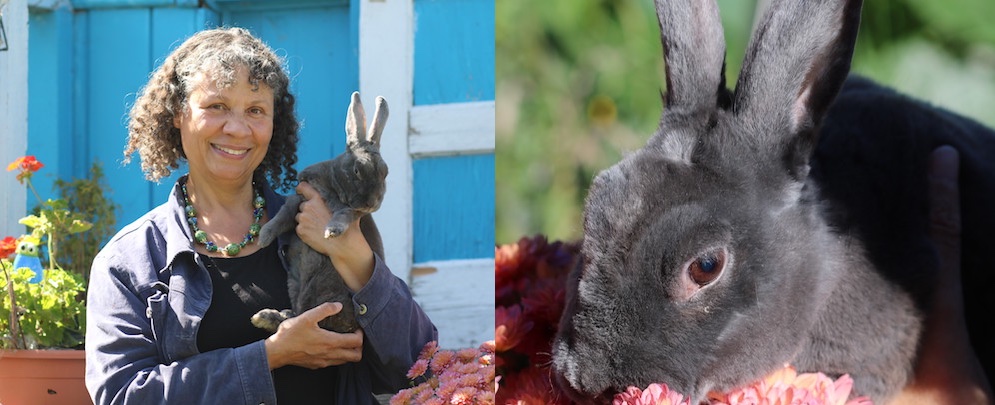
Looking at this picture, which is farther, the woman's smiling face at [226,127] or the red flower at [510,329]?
the woman's smiling face at [226,127]

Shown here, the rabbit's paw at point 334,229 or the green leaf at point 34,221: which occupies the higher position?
the rabbit's paw at point 334,229

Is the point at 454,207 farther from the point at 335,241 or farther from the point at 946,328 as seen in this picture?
the point at 946,328

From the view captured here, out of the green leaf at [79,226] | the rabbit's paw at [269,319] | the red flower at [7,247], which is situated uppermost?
the green leaf at [79,226]

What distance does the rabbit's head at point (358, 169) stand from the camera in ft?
6.79

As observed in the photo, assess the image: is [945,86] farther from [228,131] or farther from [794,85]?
[228,131]

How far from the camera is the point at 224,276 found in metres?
2.05

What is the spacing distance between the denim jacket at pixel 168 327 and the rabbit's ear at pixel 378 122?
27 cm

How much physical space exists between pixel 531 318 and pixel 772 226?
19.5 inches

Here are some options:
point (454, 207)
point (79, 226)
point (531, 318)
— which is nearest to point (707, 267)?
point (531, 318)

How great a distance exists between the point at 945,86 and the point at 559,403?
0.71 metres

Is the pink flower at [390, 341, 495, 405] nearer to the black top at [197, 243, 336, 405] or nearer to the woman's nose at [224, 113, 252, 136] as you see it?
the black top at [197, 243, 336, 405]

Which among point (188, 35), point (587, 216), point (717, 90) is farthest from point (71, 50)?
point (717, 90)

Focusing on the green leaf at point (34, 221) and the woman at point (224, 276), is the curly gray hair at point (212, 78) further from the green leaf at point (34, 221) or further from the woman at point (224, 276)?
the green leaf at point (34, 221)

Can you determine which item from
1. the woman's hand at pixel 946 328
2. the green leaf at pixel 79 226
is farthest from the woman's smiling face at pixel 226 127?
the woman's hand at pixel 946 328
